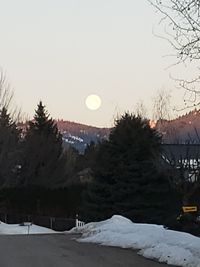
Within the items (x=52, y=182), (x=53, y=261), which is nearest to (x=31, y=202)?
(x=52, y=182)

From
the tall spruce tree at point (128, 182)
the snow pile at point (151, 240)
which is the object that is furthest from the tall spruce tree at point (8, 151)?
the snow pile at point (151, 240)

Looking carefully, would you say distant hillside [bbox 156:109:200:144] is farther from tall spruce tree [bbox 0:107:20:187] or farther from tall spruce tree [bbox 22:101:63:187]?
tall spruce tree [bbox 0:107:20:187]

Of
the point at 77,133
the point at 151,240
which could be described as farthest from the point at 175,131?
the point at 77,133

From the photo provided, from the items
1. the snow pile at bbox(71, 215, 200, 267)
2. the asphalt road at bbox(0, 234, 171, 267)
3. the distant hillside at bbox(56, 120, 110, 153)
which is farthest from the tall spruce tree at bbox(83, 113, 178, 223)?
the distant hillside at bbox(56, 120, 110, 153)

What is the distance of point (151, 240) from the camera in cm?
1352

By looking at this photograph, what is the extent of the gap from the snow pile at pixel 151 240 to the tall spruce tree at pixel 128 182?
1195 cm

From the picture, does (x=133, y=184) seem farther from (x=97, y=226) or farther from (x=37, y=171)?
(x=37, y=171)

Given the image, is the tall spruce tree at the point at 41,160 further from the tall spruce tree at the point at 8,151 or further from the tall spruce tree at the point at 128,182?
the tall spruce tree at the point at 128,182

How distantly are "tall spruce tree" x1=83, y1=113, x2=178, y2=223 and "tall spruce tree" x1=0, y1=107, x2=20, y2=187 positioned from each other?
17.3 meters

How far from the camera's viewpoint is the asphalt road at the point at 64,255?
1150 cm

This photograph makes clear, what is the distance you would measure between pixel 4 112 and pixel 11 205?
8.52 metres

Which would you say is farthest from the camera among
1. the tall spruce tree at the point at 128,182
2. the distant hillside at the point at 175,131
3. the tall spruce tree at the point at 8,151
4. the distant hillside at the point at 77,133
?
the distant hillside at the point at 77,133

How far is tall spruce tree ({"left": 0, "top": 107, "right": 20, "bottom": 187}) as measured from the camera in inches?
1895

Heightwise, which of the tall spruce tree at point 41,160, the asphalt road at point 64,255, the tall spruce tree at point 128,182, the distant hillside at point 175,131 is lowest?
the asphalt road at point 64,255
